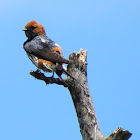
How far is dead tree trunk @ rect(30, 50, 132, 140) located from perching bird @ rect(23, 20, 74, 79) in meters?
0.17

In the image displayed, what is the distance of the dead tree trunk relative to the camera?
6223 millimetres

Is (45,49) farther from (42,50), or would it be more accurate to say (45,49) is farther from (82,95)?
(82,95)

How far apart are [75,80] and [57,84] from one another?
447 millimetres

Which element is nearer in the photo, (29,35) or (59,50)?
(59,50)

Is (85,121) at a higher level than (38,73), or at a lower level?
lower

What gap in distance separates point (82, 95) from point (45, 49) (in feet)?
4.56

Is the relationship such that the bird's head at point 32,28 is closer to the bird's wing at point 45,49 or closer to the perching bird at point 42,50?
the perching bird at point 42,50

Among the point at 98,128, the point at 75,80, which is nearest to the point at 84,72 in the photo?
the point at 75,80

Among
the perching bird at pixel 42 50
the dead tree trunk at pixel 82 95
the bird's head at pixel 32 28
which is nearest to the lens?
the dead tree trunk at pixel 82 95

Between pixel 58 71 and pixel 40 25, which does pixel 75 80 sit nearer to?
pixel 58 71

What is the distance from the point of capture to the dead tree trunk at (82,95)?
6.22m

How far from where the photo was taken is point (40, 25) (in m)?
8.34

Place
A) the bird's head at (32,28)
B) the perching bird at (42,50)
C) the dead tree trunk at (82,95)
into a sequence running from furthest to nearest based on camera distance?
the bird's head at (32,28) < the perching bird at (42,50) < the dead tree trunk at (82,95)

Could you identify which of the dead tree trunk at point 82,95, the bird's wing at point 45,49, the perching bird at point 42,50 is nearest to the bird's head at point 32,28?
the perching bird at point 42,50
